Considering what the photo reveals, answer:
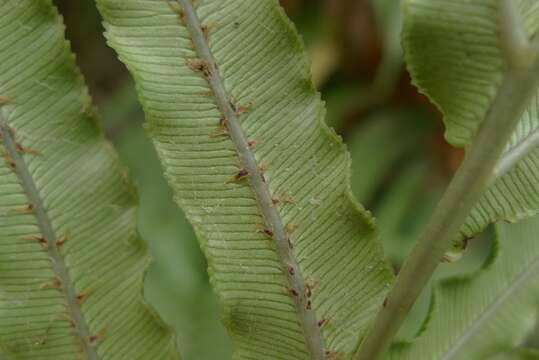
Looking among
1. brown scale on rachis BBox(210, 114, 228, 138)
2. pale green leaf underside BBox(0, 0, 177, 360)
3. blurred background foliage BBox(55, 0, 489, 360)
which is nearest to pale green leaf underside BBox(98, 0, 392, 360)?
brown scale on rachis BBox(210, 114, 228, 138)

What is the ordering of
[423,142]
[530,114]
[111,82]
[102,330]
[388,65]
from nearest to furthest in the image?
[530,114]
[102,330]
[388,65]
[423,142]
[111,82]

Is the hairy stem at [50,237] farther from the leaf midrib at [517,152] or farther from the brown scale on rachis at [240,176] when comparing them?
the leaf midrib at [517,152]

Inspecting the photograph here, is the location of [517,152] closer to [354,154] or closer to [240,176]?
[240,176]

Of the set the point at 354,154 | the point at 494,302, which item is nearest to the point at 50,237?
the point at 494,302


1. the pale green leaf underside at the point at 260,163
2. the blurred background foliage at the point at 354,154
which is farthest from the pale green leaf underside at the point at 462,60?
the blurred background foliage at the point at 354,154

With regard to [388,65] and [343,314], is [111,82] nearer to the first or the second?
[388,65]

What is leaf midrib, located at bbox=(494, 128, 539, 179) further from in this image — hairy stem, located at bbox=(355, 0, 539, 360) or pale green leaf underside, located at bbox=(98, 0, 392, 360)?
pale green leaf underside, located at bbox=(98, 0, 392, 360)

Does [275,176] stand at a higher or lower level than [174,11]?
lower

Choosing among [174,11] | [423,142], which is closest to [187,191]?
[174,11]
